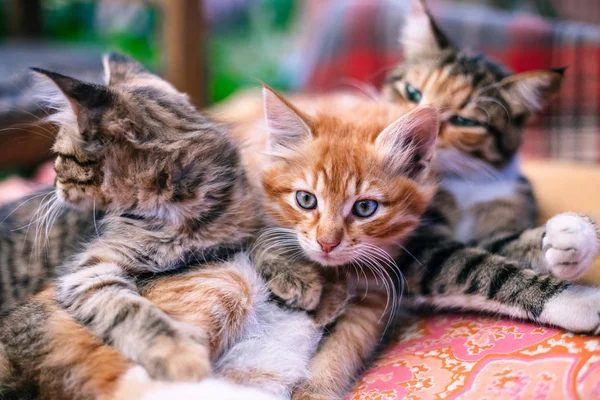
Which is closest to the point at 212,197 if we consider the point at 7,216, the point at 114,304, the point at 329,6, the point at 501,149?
the point at 114,304

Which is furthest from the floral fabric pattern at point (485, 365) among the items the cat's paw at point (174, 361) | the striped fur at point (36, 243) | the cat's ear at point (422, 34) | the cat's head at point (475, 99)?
the cat's ear at point (422, 34)

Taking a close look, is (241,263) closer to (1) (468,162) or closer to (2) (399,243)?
(2) (399,243)

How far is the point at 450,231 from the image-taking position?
157 cm

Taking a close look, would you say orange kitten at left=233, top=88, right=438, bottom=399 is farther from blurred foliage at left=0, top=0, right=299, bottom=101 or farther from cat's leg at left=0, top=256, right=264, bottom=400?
blurred foliage at left=0, top=0, right=299, bottom=101

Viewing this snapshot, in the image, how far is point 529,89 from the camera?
1631mm

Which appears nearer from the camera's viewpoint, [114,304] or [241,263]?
[114,304]

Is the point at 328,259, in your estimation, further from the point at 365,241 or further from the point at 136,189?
the point at 136,189

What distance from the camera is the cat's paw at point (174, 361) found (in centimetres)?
98

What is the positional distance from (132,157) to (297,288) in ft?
1.61

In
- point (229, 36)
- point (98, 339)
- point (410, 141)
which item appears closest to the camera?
point (98, 339)

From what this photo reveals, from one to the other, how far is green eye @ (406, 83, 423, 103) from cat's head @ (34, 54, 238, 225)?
69cm

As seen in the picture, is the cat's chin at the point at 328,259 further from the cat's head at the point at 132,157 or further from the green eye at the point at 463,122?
the green eye at the point at 463,122

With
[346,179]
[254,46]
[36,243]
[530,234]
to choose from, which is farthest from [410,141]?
[254,46]

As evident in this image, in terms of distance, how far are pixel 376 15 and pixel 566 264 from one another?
2320mm
